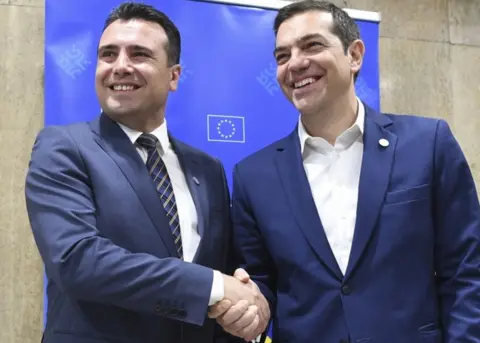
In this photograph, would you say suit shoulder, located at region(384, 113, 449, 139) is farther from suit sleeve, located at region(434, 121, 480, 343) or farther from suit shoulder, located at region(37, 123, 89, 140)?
suit shoulder, located at region(37, 123, 89, 140)

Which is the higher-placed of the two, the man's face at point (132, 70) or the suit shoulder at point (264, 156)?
the man's face at point (132, 70)

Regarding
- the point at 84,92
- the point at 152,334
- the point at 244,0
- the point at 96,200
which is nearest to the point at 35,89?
the point at 84,92

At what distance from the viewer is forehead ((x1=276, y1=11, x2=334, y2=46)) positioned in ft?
7.15

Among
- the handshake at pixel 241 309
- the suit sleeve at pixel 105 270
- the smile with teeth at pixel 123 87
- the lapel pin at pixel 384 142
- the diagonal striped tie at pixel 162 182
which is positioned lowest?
the handshake at pixel 241 309

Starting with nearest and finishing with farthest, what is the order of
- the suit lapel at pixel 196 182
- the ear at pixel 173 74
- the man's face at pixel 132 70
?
the suit lapel at pixel 196 182 → the man's face at pixel 132 70 → the ear at pixel 173 74

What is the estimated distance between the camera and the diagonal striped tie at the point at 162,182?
1.98 metres

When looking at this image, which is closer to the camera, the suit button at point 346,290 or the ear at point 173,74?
the suit button at point 346,290

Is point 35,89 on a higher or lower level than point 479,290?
higher

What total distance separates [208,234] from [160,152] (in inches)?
13.9

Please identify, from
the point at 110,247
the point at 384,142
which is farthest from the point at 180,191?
the point at 384,142

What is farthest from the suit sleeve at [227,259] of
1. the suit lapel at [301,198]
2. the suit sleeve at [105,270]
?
the suit sleeve at [105,270]

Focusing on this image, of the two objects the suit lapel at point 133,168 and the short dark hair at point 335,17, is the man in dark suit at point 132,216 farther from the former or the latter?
the short dark hair at point 335,17

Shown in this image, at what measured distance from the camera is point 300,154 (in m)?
2.12

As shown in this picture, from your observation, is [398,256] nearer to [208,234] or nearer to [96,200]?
[208,234]
